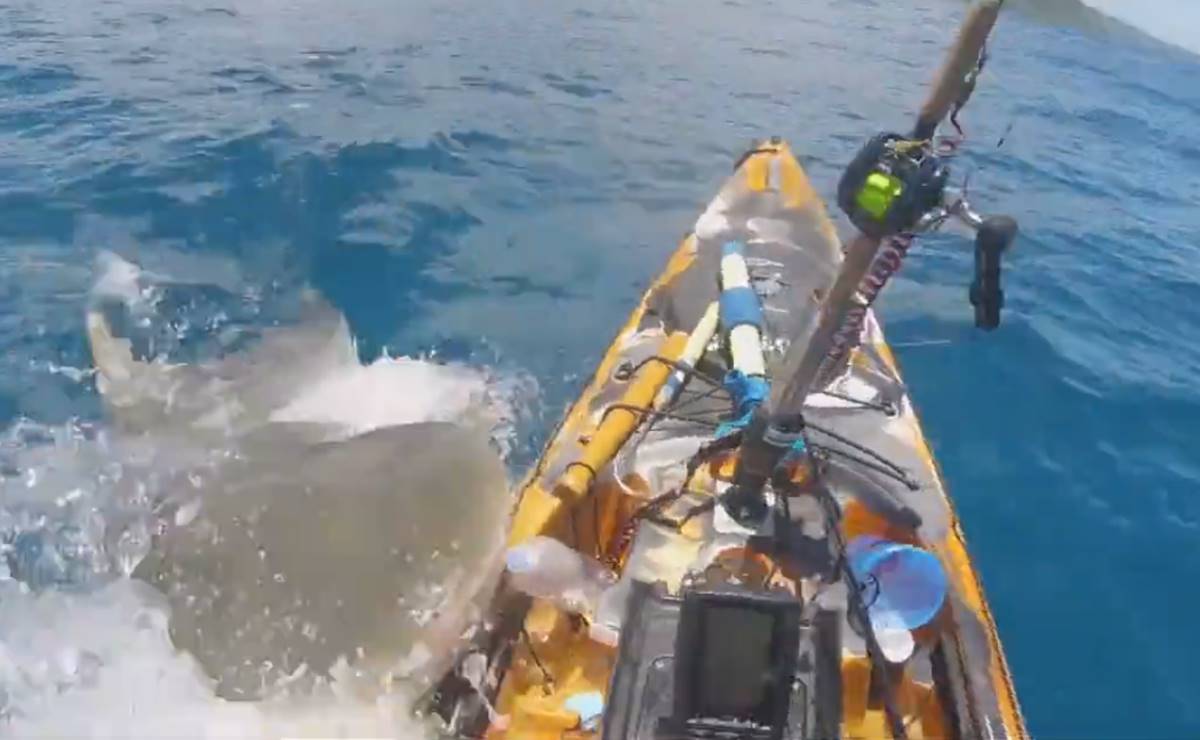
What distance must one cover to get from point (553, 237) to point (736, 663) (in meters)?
8.30

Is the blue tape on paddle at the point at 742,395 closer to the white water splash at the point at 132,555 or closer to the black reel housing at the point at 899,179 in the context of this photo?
the black reel housing at the point at 899,179

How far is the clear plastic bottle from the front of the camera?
475 centimetres

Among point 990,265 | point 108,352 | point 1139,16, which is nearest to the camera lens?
point 990,265

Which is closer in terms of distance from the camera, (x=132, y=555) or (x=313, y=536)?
(x=313, y=536)

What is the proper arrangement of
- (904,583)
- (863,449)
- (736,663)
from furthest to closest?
(863,449), (904,583), (736,663)

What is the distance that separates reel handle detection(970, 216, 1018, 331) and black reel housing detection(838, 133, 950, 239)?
19cm

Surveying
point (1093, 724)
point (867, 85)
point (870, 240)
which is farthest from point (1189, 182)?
point (870, 240)

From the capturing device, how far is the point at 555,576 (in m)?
4.79

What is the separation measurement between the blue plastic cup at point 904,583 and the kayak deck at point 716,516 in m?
0.20

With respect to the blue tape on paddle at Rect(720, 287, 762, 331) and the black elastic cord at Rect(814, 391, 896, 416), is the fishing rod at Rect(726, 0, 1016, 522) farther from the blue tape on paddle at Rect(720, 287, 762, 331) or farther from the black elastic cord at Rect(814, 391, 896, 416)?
the black elastic cord at Rect(814, 391, 896, 416)

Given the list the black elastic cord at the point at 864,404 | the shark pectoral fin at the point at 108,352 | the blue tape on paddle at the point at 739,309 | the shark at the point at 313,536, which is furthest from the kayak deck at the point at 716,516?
the shark pectoral fin at the point at 108,352

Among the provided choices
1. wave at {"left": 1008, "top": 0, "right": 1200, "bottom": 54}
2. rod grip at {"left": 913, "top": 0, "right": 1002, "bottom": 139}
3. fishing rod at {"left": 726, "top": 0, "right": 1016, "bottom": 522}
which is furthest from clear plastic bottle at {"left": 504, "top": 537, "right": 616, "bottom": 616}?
wave at {"left": 1008, "top": 0, "right": 1200, "bottom": 54}

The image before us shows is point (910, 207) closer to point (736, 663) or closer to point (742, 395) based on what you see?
point (736, 663)

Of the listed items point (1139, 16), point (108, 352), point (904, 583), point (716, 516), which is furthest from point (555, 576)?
point (1139, 16)
